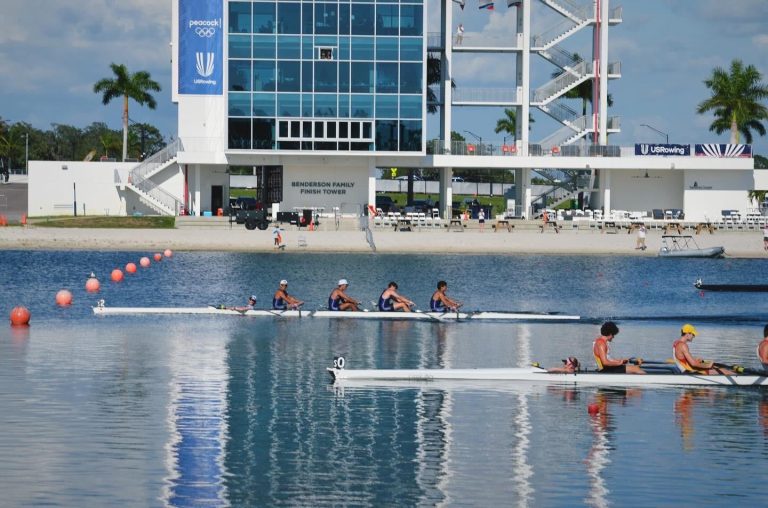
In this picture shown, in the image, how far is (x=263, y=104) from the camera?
8362cm

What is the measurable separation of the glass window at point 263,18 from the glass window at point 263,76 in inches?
81.6

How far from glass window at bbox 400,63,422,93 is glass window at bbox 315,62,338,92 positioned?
444 cm

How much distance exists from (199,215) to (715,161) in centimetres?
3623

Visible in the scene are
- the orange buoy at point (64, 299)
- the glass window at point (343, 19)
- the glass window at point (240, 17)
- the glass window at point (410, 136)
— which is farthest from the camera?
the glass window at point (410, 136)

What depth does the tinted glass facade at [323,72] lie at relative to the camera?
83.2m

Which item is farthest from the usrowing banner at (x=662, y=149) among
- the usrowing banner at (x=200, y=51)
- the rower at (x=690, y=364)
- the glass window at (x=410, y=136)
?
the rower at (x=690, y=364)

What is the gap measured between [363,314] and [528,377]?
13.1m

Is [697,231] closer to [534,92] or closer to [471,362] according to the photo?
[534,92]

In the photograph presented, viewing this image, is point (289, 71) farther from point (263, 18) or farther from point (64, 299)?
point (64, 299)

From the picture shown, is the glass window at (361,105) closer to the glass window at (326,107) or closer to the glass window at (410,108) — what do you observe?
the glass window at (326,107)

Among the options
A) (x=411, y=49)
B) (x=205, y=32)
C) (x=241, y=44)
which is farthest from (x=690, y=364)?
(x=205, y=32)

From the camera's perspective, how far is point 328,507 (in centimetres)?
1970

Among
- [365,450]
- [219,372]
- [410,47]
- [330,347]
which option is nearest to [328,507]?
[365,450]

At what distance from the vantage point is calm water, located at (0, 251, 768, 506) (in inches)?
824
